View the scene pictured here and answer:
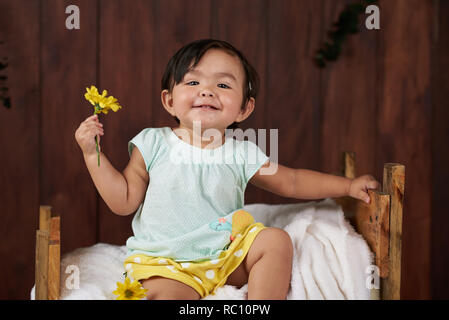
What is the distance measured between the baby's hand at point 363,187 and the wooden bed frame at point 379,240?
0.02 metres

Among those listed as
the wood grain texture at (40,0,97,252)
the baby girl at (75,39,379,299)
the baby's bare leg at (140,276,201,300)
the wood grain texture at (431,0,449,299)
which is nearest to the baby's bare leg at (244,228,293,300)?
the baby girl at (75,39,379,299)

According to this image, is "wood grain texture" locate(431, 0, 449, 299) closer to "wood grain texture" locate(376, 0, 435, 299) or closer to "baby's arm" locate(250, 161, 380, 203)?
"wood grain texture" locate(376, 0, 435, 299)

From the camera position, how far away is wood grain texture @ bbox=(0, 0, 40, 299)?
1435 millimetres

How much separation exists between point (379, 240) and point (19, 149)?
1098 millimetres

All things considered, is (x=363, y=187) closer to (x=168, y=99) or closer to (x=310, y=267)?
(x=310, y=267)

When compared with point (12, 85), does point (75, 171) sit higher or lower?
lower

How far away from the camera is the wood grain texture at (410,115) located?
63.7 inches

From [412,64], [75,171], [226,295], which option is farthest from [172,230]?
[412,64]

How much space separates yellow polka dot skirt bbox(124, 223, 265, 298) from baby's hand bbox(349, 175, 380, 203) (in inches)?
9.6

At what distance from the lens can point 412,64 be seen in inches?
64.4

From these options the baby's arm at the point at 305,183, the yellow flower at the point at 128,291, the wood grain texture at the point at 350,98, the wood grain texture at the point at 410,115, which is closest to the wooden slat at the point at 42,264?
the yellow flower at the point at 128,291
